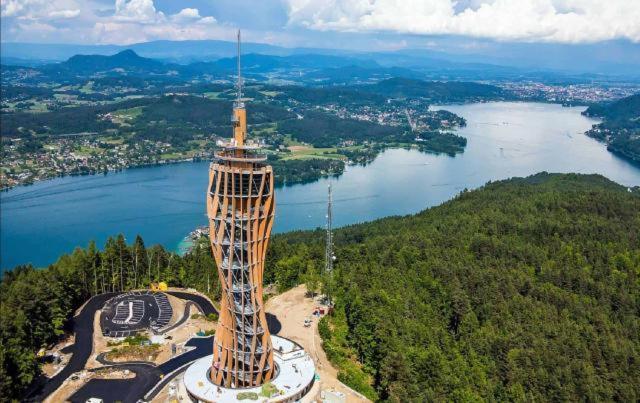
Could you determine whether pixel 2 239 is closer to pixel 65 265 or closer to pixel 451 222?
pixel 65 265

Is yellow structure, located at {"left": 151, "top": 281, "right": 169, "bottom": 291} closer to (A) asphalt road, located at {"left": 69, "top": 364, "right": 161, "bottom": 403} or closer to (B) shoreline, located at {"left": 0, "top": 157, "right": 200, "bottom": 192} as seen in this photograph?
(A) asphalt road, located at {"left": 69, "top": 364, "right": 161, "bottom": 403}

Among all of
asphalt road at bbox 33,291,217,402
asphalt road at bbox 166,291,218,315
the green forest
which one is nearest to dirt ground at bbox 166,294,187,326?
asphalt road at bbox 166,291,218,315

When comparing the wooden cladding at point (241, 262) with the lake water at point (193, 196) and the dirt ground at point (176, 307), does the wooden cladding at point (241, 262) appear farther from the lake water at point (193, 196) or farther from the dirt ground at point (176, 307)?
the lake water at point (193, 196)

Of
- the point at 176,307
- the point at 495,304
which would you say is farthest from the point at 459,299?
the point at 176,307

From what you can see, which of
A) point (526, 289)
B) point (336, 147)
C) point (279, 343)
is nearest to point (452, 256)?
point (526, 289)

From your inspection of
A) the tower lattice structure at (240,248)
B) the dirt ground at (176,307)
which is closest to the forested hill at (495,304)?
the tower lattice structure at (240,248)

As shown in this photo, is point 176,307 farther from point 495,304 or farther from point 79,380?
point 495,304

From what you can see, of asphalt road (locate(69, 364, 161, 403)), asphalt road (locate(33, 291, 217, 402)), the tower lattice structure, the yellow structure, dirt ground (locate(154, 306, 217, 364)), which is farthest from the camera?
the yellow structure
